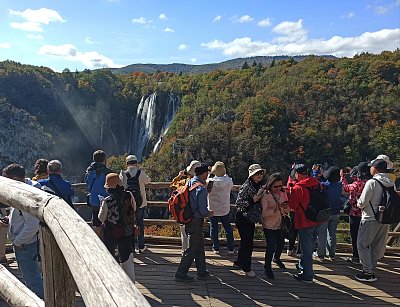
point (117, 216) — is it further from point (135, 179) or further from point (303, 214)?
point (303, 214)

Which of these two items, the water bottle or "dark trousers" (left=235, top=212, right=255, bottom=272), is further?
"dark trousers" (left=235, top=212, right=255, bottom=272)

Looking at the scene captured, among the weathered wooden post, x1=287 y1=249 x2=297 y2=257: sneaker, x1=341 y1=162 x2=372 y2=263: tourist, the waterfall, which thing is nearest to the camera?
the weathered wooden post

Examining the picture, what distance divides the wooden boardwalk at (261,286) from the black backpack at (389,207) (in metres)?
0.86

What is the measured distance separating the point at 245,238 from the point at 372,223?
58.5 inches

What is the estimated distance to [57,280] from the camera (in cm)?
164

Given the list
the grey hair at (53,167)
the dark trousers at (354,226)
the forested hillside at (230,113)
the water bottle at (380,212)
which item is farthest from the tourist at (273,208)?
the forested hillside at (230,113)

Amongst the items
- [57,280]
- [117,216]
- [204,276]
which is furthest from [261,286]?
[57,280]

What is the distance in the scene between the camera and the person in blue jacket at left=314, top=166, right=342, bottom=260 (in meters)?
5.53

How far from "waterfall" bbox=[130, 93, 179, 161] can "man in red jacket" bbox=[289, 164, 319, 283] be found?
164 feet

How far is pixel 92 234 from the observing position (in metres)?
1.52

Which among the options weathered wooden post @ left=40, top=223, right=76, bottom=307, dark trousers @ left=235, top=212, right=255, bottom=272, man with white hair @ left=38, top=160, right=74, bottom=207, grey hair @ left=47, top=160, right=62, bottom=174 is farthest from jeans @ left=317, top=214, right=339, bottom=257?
weathered wooden post @ left=40, top=223, right=76, bottom=307

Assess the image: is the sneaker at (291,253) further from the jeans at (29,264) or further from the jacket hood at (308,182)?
the jeans at (29,264)

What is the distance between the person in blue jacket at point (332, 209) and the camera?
18.1 feet

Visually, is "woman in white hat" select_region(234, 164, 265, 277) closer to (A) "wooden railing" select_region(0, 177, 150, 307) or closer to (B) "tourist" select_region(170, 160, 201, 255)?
(B) "tourist" select_region(170, 160, 201, 255)
